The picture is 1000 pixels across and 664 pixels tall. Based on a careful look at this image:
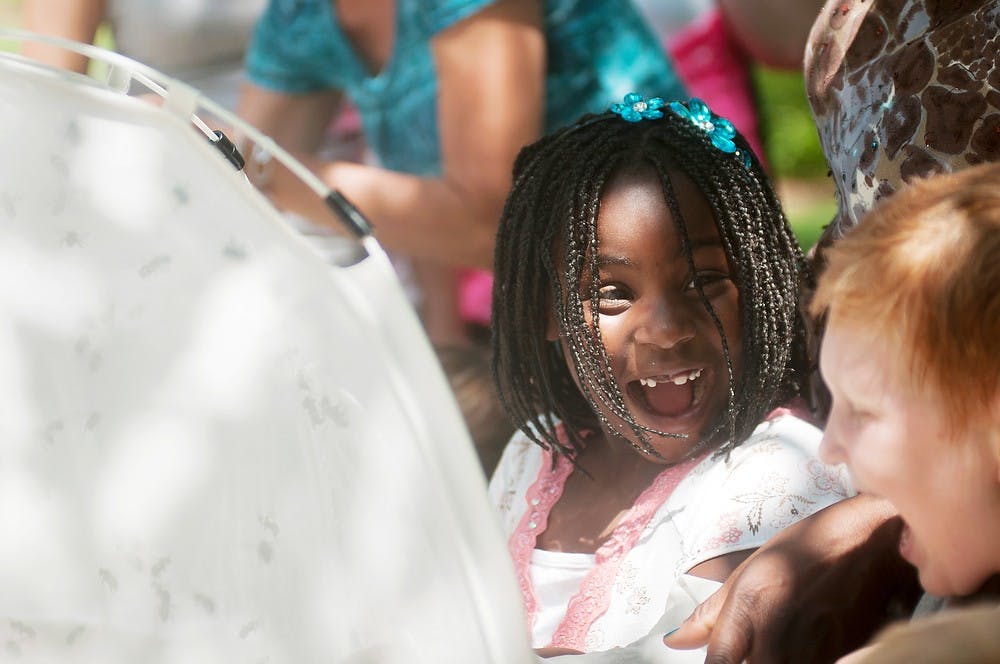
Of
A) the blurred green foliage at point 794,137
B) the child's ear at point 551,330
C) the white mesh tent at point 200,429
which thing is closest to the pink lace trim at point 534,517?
the child's ear at point 551,330

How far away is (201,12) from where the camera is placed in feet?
8.06

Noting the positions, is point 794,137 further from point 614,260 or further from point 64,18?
point 614,260

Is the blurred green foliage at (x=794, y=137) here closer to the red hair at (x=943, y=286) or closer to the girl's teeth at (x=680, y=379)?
the girl's teeth at (x=680, y=379)

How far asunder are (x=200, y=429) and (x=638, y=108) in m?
0.79

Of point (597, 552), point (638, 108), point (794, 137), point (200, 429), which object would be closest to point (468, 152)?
point (638, 108)

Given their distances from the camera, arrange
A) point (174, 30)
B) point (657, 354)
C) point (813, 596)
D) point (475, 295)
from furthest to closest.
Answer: point (475, 295), point (174, 30), point (657, 354), point (813, 596)

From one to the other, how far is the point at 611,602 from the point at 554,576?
13 centimetres

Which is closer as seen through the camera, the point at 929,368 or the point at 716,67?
the point at 929,368

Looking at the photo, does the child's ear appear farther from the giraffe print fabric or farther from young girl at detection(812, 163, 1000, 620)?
young girl at detection(812, 163, 1000, 620)

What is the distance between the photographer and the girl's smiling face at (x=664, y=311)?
4.49ft

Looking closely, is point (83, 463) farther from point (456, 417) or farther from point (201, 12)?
point (201, 12)

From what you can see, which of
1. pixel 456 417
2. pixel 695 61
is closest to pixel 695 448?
pixel 456 417

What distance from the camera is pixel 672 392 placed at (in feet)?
4.61

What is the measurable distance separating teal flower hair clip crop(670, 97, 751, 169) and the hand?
54cm
